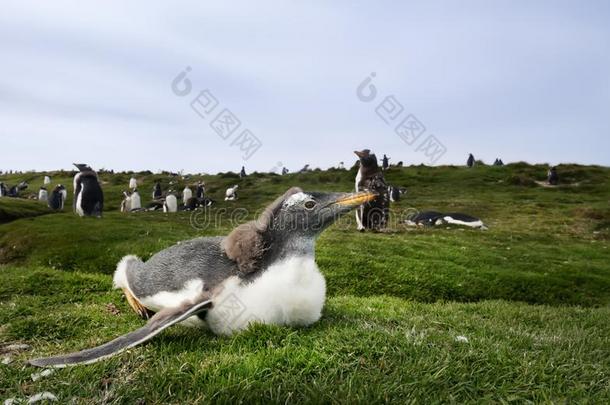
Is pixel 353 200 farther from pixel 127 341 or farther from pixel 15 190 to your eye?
pixel 15 190

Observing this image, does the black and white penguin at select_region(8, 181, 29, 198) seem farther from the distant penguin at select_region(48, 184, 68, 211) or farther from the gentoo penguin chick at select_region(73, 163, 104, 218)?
the gentoo penguin chick at select_region(73, 163, 104, 218)

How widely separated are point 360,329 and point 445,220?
71.3 feet

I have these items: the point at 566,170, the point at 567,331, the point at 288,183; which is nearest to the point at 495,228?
the point at 567,331

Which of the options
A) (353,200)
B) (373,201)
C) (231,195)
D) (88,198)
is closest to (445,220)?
(373,201)

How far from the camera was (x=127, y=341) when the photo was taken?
4.41 meters

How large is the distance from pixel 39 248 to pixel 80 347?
12565 mm

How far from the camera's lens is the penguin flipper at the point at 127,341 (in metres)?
4.21

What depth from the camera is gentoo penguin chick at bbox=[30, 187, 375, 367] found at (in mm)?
4820

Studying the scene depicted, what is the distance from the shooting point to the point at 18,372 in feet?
14.0

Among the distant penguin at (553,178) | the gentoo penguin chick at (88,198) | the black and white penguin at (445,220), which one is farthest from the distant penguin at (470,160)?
the gentoo penguin chick at (88,198)

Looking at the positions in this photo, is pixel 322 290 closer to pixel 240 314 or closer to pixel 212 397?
pixel 240 314

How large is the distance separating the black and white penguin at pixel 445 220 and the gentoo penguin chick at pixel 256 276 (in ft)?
69.7

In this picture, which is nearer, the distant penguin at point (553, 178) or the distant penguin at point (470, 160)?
the distant penguin at point (553, 178)

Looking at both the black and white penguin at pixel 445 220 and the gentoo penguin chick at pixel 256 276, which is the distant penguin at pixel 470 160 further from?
the gentoo penguin chick at pixel 256 276
